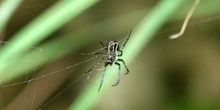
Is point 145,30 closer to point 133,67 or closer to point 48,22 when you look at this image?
point 48,22

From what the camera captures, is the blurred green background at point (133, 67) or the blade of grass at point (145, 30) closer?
the blade of grass at point (145, 30)

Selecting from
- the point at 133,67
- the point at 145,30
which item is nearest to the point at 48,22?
the point at 145,30

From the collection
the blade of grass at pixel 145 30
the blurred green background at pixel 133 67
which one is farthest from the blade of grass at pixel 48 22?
the blurred green background at pixel 133 67

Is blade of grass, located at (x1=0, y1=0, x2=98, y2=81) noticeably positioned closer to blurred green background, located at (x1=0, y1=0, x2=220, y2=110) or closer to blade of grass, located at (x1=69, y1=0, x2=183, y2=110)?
blade of grass, located at (x1=69, y1=0, x2=183, y2=110)

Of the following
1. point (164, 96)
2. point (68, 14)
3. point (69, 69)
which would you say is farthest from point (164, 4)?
point (69, 69)

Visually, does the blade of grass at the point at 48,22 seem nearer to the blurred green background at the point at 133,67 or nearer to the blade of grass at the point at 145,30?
the blade of grass at the point at 145,30

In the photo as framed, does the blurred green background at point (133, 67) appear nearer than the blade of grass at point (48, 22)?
No

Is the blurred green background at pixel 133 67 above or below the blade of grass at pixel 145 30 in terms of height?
above

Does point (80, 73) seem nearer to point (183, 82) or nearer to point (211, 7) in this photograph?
point (183, 82)

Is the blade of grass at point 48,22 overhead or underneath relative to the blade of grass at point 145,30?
overhead
